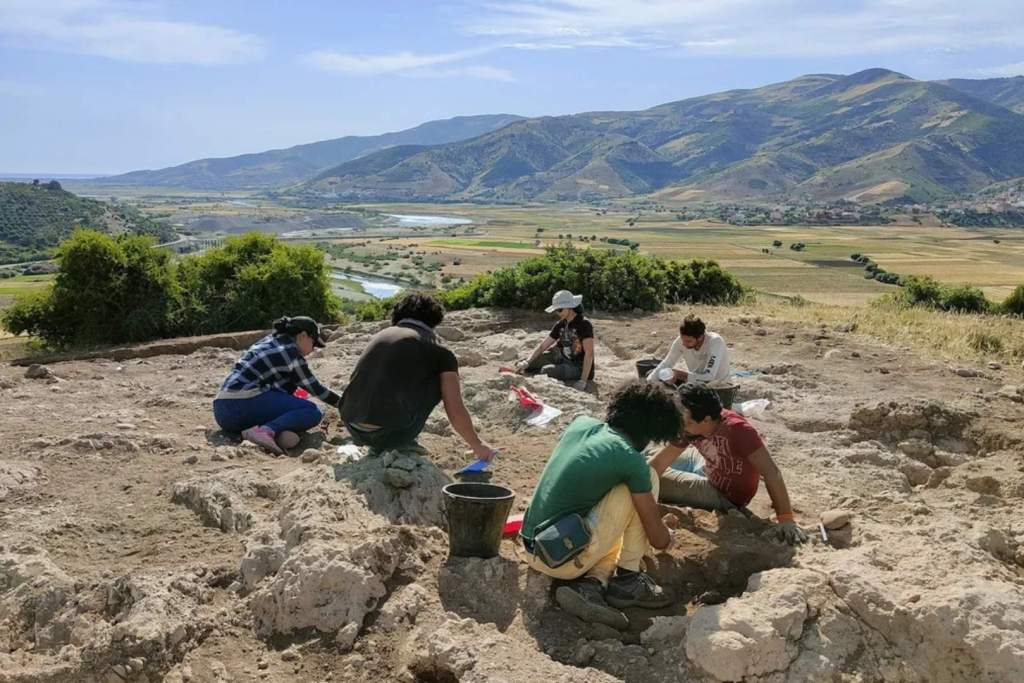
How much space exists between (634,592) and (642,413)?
995 mm

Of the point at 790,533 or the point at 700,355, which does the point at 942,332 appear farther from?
the point at 790,533

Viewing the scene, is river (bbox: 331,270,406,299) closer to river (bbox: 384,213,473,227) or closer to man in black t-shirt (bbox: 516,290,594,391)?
man in black t-shirt (bbox: 516,290,594,391)

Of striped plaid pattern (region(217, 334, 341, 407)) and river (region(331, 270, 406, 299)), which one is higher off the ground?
striped plaid pattern (region(217, 334, 341, 407))

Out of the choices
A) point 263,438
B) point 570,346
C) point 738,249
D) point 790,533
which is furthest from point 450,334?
point 738,249

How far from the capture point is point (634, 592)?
4.49m

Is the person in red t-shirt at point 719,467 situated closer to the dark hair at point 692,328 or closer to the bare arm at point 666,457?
the bare arm at point 666,457

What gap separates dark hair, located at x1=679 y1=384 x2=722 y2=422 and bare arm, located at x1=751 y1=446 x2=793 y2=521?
406mm

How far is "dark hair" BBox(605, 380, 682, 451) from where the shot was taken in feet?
14.9

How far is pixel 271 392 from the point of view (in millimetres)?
7129

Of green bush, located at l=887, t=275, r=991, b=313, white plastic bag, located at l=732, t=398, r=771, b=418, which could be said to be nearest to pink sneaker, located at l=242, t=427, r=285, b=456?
white plastic bag, located at l=732, t=398, r=771, b=418

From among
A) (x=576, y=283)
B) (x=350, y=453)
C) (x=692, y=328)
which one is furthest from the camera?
(x=576, y=283)

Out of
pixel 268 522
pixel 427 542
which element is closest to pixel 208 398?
pixel 268 522

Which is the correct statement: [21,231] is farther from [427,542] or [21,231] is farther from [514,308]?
[427,542]

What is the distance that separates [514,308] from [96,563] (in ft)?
39.3
